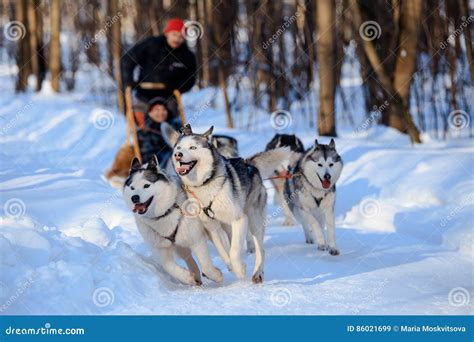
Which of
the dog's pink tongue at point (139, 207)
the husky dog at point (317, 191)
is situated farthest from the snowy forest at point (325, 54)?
the dog's pink tongue at point (139, 207)

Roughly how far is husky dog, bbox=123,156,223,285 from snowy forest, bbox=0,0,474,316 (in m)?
0.02

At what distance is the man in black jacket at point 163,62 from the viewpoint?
8.27 meters

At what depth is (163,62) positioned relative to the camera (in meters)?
8.37

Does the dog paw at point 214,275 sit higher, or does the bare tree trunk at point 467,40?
the bare tree trunk at point 467,40

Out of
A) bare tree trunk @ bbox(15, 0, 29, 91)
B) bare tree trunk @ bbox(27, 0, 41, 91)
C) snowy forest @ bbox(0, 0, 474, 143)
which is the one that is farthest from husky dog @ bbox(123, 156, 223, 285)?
bare tree trunk @ bbox(15, 0, 29, 91)

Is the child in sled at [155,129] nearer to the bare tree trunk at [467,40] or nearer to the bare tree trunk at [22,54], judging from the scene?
the bare tree trunk at [467,40]

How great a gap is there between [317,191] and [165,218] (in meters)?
1.99

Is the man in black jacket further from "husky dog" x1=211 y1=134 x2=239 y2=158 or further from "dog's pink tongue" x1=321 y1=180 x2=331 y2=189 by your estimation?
"dog's pink tongue" x1=321 y1=180 x2=331 y2=189

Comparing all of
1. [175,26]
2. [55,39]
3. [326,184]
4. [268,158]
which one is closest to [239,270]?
[268,158]

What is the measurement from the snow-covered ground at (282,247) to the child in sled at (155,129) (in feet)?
2.04

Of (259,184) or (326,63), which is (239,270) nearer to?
(259,184)
